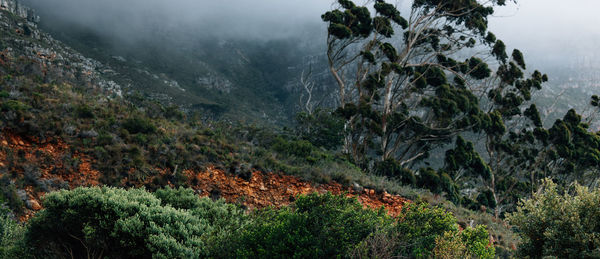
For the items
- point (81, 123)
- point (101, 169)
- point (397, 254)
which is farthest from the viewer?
point (81, 123)

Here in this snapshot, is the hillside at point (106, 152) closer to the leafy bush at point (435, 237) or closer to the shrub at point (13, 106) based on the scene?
the shrub at point (13, 106)

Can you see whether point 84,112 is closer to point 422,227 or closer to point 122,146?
point 122,146

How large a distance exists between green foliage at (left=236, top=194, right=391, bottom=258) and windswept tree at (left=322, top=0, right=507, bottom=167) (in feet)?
42.2

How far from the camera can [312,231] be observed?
414cm

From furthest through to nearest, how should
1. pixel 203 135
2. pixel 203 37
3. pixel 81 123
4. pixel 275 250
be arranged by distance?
pixel 203 37, pixel 203 135, pixel 81 123, pixel 275 250

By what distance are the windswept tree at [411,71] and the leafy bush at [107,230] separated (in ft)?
44.1

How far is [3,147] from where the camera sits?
6.83 m

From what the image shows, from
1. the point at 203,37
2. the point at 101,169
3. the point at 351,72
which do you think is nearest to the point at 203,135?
the point at 101,169

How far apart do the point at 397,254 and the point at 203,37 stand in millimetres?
103020

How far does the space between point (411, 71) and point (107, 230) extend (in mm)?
17028

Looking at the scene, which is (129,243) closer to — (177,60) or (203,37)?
(177,60)

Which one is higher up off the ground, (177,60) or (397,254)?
(397,254)

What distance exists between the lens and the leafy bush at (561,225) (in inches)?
152

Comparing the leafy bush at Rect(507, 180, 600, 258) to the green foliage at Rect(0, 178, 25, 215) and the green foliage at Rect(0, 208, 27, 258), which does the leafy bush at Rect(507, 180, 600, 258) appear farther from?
the green foliage at Rect(0, 178, 25, 215)
